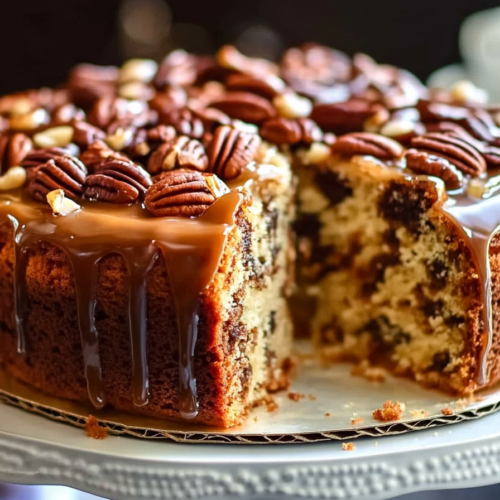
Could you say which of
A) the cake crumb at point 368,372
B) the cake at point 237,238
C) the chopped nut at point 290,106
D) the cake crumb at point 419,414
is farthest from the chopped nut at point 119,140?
the cake crumb at point 419,414

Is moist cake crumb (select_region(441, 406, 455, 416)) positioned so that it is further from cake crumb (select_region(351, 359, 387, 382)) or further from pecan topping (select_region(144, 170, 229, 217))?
pecan topping (select_region(144, 170, 229, 217))

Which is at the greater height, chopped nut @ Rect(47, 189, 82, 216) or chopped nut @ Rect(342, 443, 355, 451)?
chopped nut @ Rect(47, 189, 82, 216)

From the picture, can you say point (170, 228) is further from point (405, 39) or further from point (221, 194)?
point (405, 39)

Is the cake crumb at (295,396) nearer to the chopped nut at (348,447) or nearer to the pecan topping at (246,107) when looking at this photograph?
the chopped nut at (348,447)

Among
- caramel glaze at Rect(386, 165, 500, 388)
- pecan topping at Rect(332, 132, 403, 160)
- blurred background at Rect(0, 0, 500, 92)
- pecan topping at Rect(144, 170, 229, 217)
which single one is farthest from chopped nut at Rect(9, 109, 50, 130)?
blurred background at Rect(0, 0, 500, 92)

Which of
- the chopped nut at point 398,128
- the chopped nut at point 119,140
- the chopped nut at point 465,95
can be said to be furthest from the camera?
the chopped nut at point 465,95

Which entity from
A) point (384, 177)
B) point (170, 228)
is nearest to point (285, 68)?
point (384, 177)
